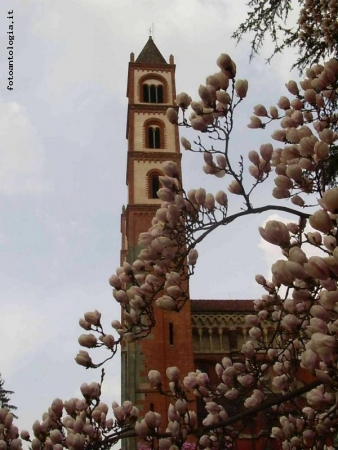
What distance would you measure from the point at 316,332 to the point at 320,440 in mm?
1748

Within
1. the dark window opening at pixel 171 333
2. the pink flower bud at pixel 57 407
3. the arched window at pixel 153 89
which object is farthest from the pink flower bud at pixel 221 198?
the arched window at pixel 153 89

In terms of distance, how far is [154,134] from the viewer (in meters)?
25.0

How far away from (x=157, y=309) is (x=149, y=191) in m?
5.41

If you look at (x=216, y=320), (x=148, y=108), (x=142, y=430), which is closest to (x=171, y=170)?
(x=142, y=430)

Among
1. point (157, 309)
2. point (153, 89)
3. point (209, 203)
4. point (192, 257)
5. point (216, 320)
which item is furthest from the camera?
point (153, 89)

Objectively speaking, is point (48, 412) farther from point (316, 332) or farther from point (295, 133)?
point (295, 133)

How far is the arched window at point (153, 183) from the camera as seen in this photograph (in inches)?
900

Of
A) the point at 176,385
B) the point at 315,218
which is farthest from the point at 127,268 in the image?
the point at 315,218

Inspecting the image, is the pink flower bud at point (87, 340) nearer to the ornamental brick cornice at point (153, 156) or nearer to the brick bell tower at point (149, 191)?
the brick bell tower at point (149, 191)

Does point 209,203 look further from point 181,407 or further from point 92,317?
point 181,407

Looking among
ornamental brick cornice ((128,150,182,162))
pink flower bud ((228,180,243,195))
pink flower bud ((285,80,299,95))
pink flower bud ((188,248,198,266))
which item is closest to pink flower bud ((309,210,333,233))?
pink flower bud ((228,180,243,195))

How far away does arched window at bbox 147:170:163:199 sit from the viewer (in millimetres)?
22859

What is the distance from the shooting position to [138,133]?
974 inches

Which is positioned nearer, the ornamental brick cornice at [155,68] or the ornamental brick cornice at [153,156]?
the ornamental brick cornice at [153,156]
